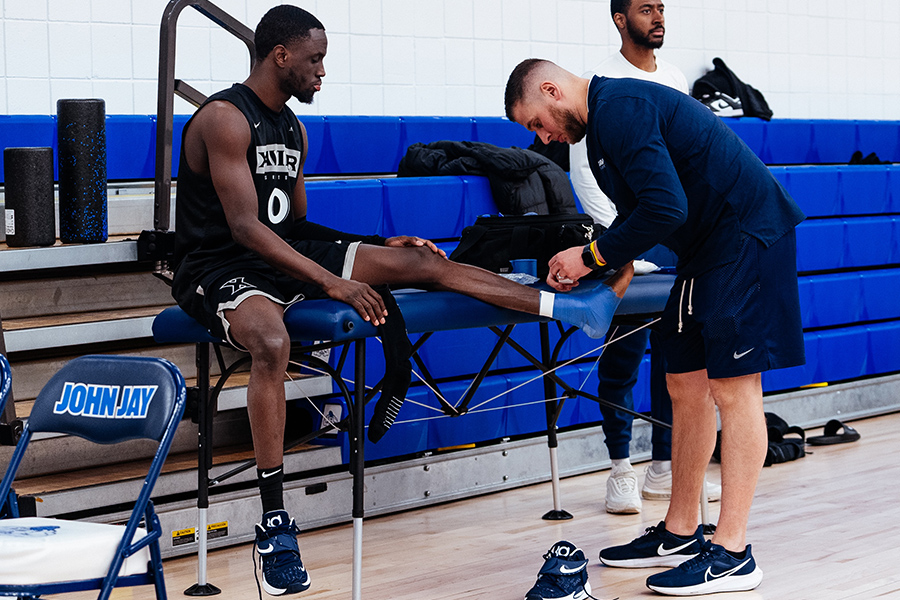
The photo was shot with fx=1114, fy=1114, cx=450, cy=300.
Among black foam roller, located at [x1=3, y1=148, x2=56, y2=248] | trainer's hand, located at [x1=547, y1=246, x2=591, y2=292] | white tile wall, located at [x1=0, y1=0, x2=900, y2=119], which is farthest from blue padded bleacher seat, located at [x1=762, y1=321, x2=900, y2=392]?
black foam roller, located at [x1=3, y1=148, x2=56, y2=248]

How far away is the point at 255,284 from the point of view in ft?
9.39

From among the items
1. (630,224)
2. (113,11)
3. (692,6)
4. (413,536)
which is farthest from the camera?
(692,6)

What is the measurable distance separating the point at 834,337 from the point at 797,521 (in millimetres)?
2024

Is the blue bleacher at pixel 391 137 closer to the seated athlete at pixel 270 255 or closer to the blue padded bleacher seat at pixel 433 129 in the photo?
the blue padded bleacher seat at pixel 433 129

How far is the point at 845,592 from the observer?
286cm

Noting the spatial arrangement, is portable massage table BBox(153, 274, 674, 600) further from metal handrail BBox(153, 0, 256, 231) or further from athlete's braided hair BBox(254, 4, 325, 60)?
athlete's braided hair BBox(254, 4, 325, 60)

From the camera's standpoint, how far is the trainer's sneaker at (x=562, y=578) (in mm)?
2826

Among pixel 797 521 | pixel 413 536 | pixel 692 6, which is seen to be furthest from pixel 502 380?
pixel 692 6

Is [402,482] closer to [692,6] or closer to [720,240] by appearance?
[720,240]

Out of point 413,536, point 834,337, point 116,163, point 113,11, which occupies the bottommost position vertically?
point 413,536

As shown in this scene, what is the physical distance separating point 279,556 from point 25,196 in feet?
4.70

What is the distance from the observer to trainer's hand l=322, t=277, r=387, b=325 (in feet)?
9.04

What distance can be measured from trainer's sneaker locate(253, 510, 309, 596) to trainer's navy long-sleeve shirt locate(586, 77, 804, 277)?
3.48 feet

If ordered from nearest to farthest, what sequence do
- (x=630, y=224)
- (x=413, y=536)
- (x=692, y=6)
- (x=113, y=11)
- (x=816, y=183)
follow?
(x=630, y=224) < (x=413, y=536) < (x=113, y=11) < (x=816, y=183) < (x=692, y=6)
